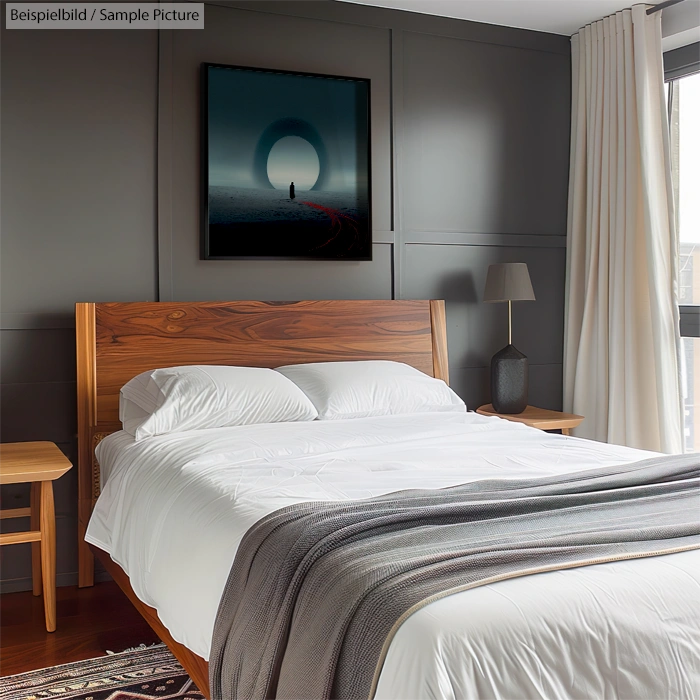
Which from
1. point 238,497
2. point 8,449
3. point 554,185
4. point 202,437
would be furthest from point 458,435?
point 554,185

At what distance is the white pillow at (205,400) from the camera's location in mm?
2897

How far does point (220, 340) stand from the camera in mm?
3426

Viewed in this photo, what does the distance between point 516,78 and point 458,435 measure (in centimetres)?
225

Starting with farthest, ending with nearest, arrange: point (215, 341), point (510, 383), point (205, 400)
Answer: point (510, 383) < point (215, 341) < point (205, 400)

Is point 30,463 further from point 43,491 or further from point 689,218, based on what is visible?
point 689,218

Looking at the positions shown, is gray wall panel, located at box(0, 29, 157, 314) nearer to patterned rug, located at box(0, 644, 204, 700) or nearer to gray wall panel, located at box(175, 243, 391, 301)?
gray wall panel, located at box(175, 243, 391, 301)

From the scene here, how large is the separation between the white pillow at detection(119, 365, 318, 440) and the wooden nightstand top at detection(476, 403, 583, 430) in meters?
1.14

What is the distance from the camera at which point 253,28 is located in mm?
3572

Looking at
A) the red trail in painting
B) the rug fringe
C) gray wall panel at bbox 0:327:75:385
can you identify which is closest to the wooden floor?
the rug fringe

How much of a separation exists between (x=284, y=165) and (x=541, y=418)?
5.69 ft

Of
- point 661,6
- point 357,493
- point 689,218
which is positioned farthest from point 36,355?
point 661,6

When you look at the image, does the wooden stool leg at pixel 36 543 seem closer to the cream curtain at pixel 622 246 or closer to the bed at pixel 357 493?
the bed at pixel 357 493

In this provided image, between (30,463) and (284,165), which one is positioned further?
(284,165)

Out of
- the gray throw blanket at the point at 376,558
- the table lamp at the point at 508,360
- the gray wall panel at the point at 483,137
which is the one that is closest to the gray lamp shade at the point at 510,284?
the table lamp at the point at 508,360
